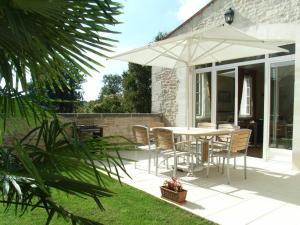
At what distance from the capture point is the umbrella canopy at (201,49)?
5258 mm

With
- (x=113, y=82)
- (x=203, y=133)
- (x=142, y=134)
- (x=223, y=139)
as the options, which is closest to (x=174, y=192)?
(x=203, y=133)

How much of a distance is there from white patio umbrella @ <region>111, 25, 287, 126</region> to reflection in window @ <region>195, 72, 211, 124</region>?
221cm

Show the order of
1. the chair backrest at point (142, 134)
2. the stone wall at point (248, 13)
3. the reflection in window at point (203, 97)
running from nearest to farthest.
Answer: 1. the chair backrest at point (142, 134)
2. the stone wall at point (248, 13)
3. the reflection in window at point (203, 97)

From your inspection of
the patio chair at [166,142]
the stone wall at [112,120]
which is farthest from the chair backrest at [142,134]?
the stone wall at [112,120]

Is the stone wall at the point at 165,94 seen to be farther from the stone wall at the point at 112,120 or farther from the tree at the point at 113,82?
the tree at the point at 113,82

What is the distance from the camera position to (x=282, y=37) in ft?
23.4

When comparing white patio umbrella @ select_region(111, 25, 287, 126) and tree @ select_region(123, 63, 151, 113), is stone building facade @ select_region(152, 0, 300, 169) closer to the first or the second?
white patio umbrella @ select_region(111, 25, 287, 126)

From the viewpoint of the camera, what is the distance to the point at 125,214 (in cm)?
382

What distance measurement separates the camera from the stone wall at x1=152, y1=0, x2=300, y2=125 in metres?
7.13

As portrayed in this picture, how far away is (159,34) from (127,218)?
14.9 metres

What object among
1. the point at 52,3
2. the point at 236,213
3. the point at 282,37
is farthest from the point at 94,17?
the point at 282,37

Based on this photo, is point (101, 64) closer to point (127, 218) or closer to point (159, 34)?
point (127, 218)

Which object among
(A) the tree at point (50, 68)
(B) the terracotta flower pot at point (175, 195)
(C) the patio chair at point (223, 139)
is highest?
(A) the tree at point (50, 68)

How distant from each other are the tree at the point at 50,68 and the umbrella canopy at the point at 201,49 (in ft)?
12.4
